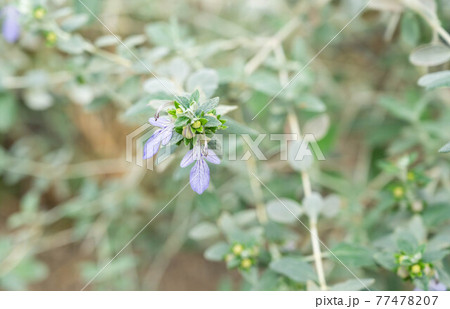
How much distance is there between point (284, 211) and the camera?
0.98m

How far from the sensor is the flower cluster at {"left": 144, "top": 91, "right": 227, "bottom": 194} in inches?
27.0

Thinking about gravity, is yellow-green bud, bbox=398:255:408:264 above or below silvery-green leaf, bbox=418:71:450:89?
below

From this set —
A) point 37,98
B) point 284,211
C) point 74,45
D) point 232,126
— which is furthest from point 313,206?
point 37,98

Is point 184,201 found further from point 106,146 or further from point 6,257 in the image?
point 6,257

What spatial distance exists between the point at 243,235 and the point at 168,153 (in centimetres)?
29

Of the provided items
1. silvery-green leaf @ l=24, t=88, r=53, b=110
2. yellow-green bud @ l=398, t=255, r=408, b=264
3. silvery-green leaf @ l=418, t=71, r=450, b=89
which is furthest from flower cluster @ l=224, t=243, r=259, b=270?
silvery-green leaf @ l=24, t=88, r=53, b=110

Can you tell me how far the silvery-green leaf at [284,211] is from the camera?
970mm

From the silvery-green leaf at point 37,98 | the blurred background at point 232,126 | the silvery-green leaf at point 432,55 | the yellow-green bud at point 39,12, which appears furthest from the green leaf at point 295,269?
the silvery-green leaf at point 37,98

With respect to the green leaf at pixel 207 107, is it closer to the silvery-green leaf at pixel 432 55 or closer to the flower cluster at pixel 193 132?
the flower cluster at pixel 193 132

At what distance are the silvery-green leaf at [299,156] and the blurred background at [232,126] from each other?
0.10m

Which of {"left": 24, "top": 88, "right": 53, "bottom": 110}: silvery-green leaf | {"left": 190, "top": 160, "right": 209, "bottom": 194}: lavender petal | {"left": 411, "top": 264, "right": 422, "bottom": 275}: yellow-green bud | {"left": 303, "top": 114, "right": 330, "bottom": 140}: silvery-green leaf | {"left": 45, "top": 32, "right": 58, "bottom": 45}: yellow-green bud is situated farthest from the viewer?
{"left": 24, "top": 88, "right": 53, "bottom": 110}: silvery-green leaf

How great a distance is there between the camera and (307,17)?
135 centimetres

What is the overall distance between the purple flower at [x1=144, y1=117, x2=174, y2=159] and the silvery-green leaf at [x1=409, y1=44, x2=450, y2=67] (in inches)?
21.6

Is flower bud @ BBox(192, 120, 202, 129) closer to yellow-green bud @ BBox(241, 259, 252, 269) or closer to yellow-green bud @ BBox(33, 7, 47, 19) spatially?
yellow-green bud @ BBox(241, 259, 252, 269)
